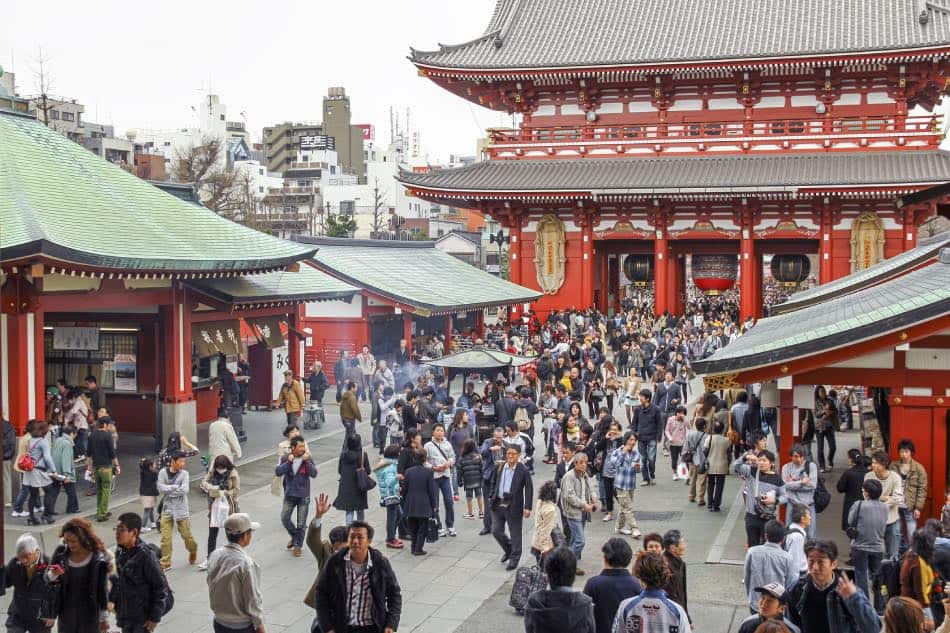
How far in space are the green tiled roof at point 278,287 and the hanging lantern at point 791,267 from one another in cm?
2065

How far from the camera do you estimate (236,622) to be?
8.64m

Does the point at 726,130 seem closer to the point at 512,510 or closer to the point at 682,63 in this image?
the point at 682,63

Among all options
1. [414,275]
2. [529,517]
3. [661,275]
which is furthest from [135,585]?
[661,275]

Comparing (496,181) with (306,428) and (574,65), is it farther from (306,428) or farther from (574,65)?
(306,428)

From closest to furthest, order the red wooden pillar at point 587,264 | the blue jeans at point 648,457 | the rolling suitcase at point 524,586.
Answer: the rolling suitcase at point 524,586 → the blue jeans at point 648,457 → the red wooden pillar at point 587,264

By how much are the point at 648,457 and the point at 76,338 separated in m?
13.0

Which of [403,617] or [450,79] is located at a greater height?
[450,79]

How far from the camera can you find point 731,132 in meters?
41.0

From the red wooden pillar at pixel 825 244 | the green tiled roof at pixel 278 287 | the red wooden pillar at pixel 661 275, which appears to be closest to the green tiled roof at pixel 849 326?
the green tiled roof at pixel 278 287

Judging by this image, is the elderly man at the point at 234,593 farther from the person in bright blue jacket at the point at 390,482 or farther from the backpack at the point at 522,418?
the backpack at the point at 522,418

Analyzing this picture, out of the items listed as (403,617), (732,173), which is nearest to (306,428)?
(403,617)

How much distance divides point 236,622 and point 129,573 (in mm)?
1083

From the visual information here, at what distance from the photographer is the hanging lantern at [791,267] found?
42.5 metres

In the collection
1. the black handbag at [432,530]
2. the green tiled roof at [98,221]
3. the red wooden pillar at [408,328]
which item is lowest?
the black handbag at [432,530]
